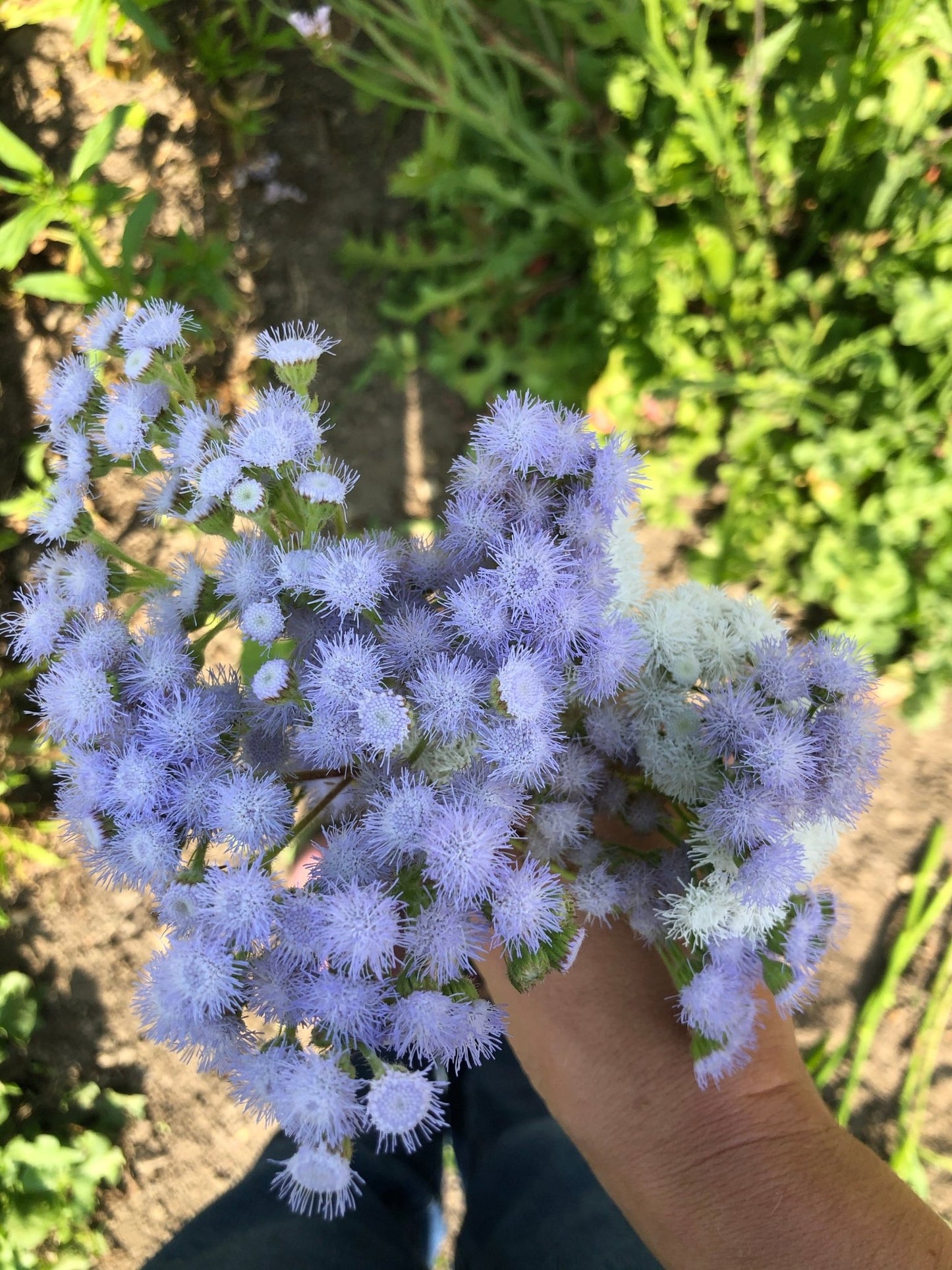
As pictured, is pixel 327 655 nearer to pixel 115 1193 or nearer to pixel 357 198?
pixel 357 198

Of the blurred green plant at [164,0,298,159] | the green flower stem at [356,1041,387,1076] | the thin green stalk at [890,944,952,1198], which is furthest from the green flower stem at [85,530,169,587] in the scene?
the thin green stalk at [890,944,952,1198]

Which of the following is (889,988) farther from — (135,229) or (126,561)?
(135,229)

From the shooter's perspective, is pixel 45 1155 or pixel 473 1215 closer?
pixel 473 1215

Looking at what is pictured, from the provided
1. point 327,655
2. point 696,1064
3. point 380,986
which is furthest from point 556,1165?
point 327,655

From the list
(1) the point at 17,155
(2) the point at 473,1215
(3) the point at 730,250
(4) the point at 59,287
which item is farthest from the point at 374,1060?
(3) the point at 730,250

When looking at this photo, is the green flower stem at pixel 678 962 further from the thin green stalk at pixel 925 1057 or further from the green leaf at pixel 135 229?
the thin green stalk at pixel 925 1057
